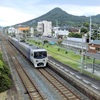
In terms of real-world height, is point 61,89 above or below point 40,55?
below

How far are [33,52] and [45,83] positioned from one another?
8.82 m

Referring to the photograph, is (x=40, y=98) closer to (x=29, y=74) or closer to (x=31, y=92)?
(x=31, y=92)

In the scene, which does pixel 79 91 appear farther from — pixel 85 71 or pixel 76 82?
pixel 85 71

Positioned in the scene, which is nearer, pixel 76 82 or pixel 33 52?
pixel 76 82

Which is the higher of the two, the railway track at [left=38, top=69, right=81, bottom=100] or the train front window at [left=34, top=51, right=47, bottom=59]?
the train front window at [left=34, top=51, right=47, bottom=59]

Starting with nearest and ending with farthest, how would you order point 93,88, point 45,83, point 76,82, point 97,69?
point 93,88, point 76,82, point 45,83, point 97,69

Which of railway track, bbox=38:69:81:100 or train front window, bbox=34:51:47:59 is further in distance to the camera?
train front window, bbox=34:51:47:59

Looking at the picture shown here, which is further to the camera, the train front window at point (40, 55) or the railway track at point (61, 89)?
the train front window at point (40, 55)

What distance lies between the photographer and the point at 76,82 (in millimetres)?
20953

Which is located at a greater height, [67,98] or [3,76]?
[3,76]

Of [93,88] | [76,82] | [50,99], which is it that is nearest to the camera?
[50,99]

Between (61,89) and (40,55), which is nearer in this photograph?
(61,89)

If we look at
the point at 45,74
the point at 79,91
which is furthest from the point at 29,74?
the point at 79,91

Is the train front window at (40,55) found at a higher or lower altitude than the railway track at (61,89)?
higher
